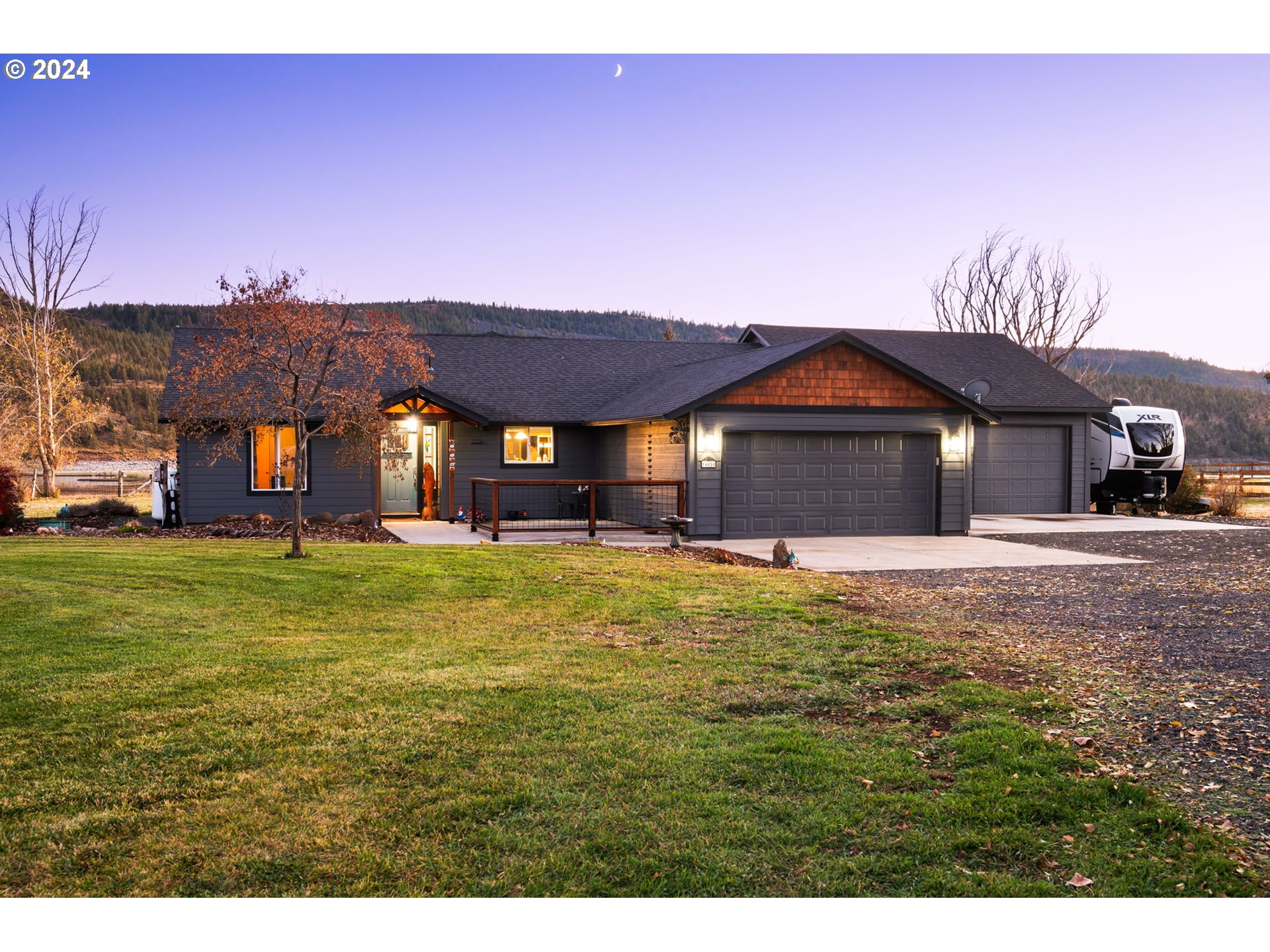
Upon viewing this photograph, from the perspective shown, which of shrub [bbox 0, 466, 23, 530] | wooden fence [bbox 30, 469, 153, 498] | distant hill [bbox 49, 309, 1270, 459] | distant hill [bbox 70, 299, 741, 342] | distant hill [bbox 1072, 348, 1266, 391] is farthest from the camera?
distant hill [bbox 1072, 348, 1266, 391]

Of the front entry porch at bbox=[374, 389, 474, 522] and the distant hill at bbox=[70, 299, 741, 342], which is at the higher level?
the distant hill at bbox=[70, 299, 741, 342]

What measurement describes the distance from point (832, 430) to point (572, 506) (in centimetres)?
648

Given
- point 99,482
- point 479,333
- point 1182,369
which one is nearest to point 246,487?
point 99,482

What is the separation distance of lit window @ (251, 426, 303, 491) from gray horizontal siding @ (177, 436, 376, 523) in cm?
21

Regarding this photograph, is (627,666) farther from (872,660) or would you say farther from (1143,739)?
(1143,739)

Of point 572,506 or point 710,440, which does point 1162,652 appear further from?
point 572,506

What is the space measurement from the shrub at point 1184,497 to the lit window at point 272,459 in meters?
22.5

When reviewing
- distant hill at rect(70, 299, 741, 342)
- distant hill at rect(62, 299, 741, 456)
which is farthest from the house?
distant hill at rect(70, 299, 741, 342)

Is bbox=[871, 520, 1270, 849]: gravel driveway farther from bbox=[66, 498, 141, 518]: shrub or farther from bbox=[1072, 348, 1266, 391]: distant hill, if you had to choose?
bbox=[1072, 348, 1266, 391]: distant hill

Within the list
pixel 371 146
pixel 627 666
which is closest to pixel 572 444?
pixel 371 146

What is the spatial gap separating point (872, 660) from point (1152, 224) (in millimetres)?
25148

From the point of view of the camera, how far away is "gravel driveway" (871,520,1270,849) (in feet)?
15.0

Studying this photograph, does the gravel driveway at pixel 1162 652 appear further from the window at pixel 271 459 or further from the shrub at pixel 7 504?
the shrub at pixel 7 504

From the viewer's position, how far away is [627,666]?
22.2 feet
